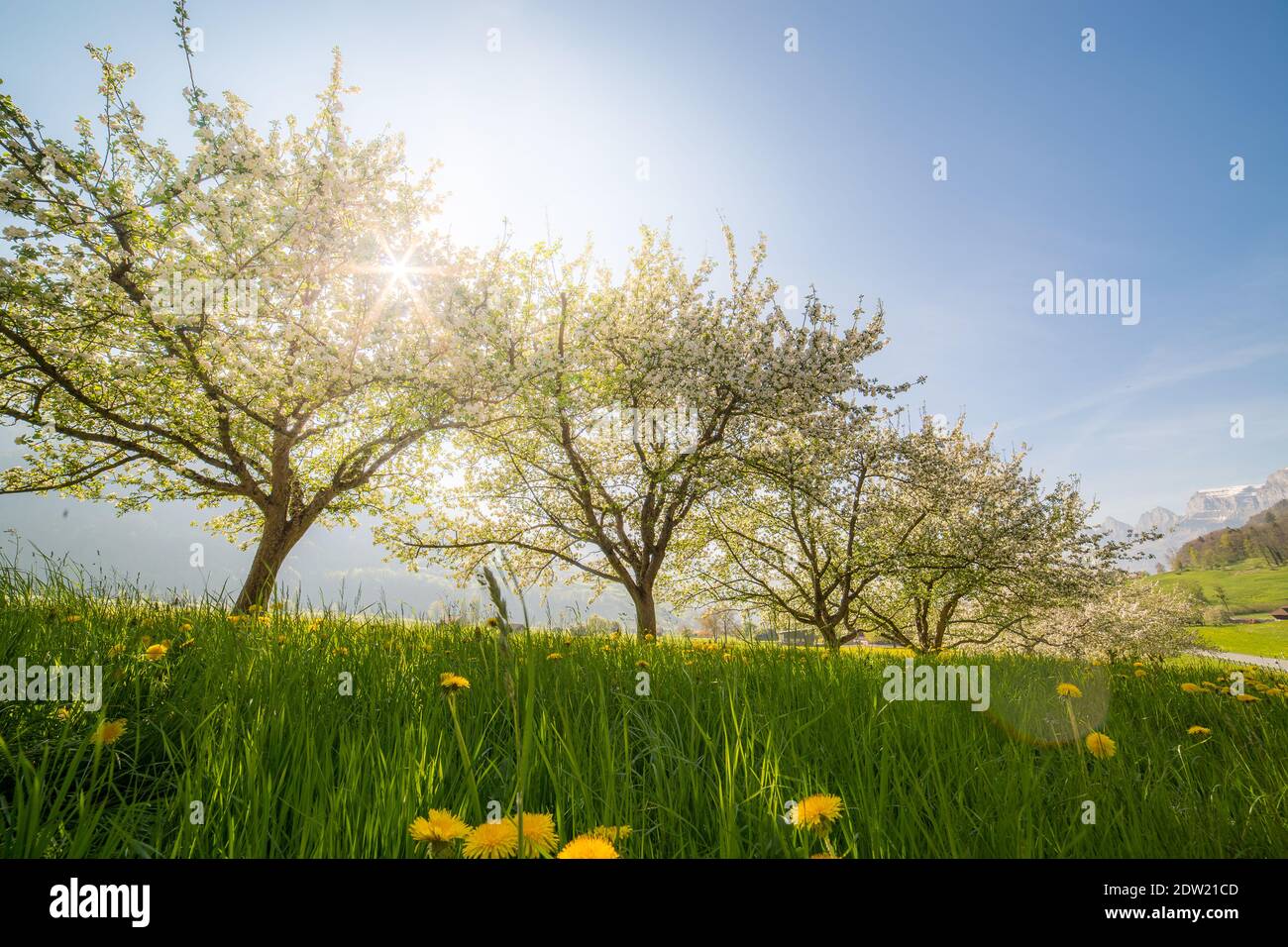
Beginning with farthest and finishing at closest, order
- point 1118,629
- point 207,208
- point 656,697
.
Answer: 1. point 1118,629
2. point 207,208
3. point 656,697

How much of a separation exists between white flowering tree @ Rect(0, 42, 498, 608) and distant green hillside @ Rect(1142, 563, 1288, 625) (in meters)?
156

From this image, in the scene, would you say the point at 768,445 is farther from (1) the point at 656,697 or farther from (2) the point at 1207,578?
(2) the point at 1207,578

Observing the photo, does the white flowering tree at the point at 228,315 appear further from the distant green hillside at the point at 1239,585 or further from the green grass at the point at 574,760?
the distant green hillside at the point at 1239,585

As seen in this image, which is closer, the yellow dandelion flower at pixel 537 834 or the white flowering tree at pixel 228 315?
the yellow dandelion flower at pixel 537 834

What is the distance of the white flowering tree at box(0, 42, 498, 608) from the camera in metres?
9.68

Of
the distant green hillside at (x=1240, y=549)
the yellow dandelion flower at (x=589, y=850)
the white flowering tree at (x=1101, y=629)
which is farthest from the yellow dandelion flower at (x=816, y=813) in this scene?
the distant green hillside at (x=1240, y=549)

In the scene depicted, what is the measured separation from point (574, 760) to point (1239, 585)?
763ft

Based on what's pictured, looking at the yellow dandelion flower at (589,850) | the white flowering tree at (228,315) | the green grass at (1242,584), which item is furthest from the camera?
the green grass at (1242,584)

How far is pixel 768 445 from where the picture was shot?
53.7ft

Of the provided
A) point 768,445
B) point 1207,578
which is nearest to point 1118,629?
point 768,445

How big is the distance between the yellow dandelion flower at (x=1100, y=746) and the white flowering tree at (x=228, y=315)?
11.2m

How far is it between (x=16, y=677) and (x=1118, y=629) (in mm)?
46995

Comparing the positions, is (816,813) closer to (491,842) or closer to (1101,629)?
(491,842)

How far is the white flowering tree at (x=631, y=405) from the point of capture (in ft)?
48.2
